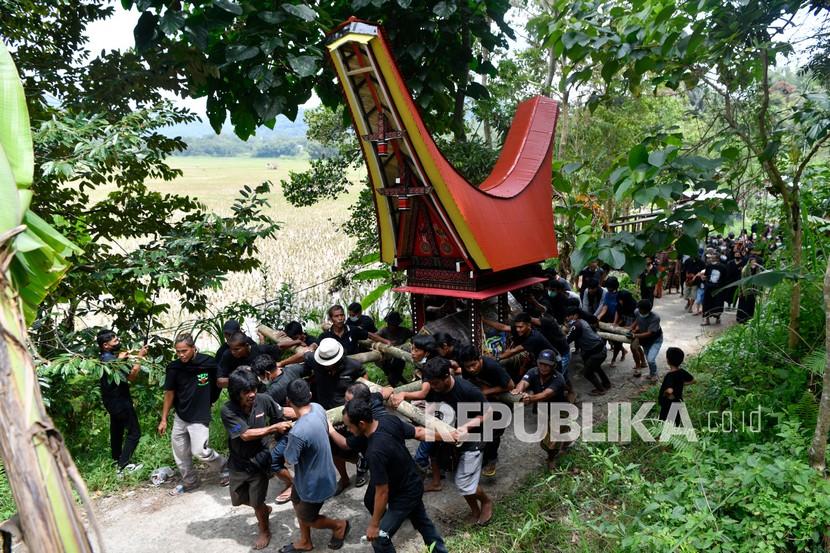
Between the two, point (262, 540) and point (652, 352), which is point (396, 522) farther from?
point (652, 352)

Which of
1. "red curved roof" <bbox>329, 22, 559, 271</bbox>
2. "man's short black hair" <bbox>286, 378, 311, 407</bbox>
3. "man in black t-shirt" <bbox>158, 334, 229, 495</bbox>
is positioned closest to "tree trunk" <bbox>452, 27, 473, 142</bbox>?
"red curved roof" <bbox>329, 22, 559, 271</bbox>

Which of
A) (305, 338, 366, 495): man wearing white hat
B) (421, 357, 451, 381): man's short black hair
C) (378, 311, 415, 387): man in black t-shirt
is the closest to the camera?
(421, 357, 451, 381): man's short black hair

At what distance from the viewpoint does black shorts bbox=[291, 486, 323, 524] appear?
3.95 meters

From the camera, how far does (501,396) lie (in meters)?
4.95

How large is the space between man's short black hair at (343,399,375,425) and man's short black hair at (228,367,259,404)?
103 centimetres

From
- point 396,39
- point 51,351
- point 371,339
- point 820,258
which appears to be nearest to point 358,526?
point 371,339

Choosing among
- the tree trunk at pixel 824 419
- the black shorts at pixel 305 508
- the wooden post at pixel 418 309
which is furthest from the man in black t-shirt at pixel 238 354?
the tree trunk at pixel 824 419

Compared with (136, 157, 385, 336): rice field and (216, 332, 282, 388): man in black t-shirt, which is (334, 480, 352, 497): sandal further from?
(136, 157, 385, 336): rice field

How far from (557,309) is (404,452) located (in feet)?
15.9

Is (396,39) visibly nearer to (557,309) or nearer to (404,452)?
(557,309)

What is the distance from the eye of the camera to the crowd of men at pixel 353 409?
12.0 feet

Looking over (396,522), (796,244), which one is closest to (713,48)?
(796,244)

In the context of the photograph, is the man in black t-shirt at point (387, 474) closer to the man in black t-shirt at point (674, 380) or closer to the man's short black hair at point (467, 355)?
the man's short black hair at point (467, 355)

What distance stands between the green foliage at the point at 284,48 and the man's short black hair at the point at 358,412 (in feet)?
12.3
